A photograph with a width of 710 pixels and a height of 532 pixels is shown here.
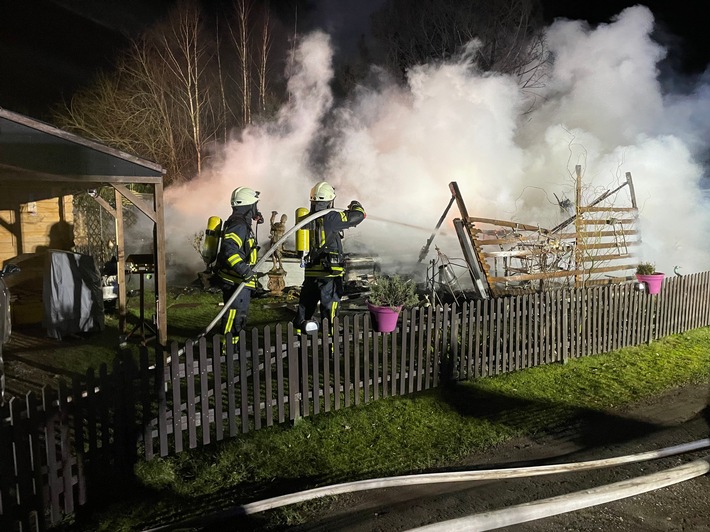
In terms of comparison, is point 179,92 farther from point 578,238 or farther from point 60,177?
point 578,238

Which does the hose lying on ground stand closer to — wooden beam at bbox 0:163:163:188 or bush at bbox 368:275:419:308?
bush at bbox 368:275:419:308

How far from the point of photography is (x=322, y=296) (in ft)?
23.3

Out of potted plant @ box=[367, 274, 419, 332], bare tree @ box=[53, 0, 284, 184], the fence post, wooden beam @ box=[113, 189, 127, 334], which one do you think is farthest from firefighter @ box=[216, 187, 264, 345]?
bare tree @ box=[53, 0, 284, 184]

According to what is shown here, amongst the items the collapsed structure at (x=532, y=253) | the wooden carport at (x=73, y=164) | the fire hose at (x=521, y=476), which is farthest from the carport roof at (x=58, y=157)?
the collapsed structure at (x=532, y=253)

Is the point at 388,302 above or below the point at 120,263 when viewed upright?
below

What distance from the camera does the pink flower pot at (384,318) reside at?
5.82 m

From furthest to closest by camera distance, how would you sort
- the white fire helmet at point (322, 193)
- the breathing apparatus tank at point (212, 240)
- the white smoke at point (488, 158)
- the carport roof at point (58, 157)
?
the white smoke at point (488, 158)
the white fire helmet at point (322, 193)
the breathing apparatus tank at point (212, 240)
the carport roof at point (58, 157)

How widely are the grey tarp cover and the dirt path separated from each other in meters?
6.64

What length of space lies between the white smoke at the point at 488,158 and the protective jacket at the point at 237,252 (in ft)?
23.9

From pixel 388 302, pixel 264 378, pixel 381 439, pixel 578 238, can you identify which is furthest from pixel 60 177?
pixel 578 238

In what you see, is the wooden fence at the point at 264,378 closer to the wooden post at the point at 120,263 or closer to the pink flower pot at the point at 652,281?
the pink flower pot at the point at 652,281

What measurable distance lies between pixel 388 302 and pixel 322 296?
0.99 metres

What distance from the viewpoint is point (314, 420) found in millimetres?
5273

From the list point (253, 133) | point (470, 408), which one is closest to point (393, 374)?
point (470, 408)
